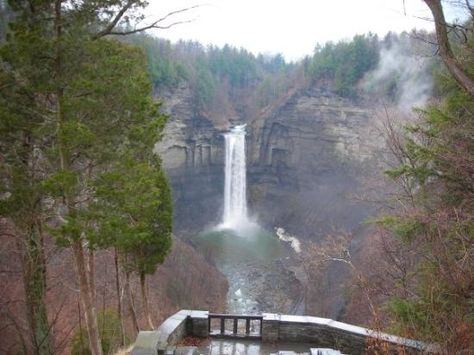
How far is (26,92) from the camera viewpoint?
862cm

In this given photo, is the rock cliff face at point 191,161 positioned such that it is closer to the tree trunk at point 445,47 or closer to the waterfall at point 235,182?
the waterfall at point 235,182

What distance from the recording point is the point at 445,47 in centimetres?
664

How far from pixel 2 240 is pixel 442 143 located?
48.5 ft

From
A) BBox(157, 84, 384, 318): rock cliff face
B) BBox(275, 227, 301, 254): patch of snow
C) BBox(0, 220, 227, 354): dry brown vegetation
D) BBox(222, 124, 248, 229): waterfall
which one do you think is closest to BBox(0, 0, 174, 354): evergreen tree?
BBox(0, 220, 227, 354): dry brown vegetation

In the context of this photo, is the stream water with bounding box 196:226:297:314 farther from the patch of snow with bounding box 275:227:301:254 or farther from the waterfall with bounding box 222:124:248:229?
Answer: the waterfall with bounding box 222:124:248:229

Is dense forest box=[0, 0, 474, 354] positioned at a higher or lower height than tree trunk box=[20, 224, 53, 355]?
higher

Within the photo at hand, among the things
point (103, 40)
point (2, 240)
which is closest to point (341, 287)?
point (2, 240)

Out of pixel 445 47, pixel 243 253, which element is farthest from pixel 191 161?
pixel 445 47

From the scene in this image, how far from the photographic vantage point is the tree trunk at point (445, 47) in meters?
6.46

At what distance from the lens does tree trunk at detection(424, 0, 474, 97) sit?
6457 mm

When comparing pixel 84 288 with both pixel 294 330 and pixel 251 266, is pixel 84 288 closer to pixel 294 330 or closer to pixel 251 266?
pixel 294 330

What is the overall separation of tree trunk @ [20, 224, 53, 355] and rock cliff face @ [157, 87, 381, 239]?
Result: 37.0 metres

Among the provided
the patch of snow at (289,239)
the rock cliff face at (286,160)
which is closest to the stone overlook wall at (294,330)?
the patch of snow at (289,239)

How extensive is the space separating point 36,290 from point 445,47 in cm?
975
